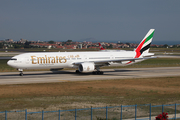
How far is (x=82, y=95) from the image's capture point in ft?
98.6

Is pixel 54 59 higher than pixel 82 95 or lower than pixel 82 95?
higher

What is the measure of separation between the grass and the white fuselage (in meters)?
10.5

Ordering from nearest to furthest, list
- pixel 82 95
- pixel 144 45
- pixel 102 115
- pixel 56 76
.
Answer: pixel 102 115 < pixel 82 95 < pixel 56 76 < pixel 144 45

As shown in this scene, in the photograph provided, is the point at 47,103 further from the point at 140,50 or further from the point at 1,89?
the point at 140,50

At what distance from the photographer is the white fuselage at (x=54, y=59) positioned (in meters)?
45.9

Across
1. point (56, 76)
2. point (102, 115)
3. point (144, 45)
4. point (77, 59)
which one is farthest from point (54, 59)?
point (102, 115)

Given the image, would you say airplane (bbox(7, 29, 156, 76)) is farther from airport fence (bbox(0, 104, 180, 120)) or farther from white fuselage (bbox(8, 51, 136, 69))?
airport fence (bbox(0, 104, 180, 120))

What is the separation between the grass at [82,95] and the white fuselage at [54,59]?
415 inches

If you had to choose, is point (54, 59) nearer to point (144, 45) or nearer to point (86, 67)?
point (86, 67)

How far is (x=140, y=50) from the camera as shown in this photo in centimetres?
5741

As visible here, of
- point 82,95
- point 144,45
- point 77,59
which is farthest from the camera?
point 144,45

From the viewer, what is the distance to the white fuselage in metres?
45.9

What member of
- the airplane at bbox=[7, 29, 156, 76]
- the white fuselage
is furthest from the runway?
the white fuselage

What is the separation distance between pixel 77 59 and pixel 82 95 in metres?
21.3
